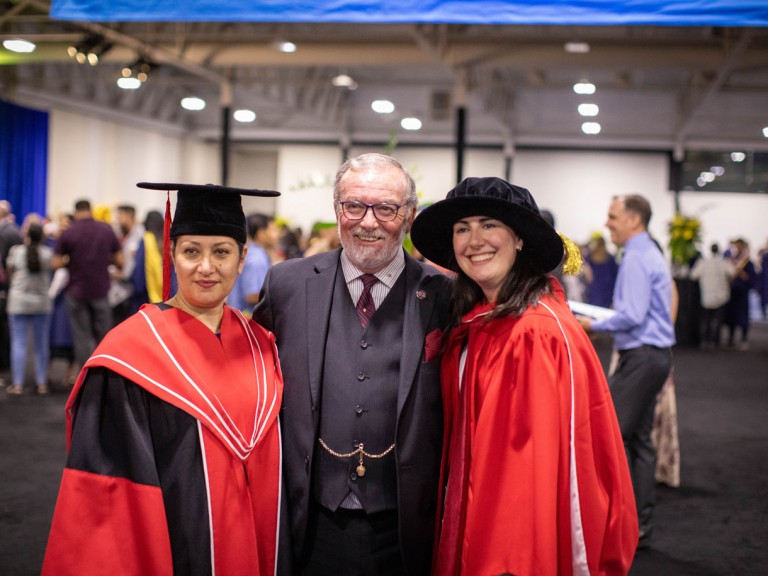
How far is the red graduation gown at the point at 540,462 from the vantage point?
1.89 m

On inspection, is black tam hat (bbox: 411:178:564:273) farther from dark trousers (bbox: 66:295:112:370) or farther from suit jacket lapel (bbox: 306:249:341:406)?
dark trousers (bbox: 66:295:112:370)

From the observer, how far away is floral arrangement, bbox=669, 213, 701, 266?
477 inches

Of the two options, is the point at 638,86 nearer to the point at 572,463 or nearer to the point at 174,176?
the point at 174,176

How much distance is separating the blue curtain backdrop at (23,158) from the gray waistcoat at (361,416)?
15.7 metres

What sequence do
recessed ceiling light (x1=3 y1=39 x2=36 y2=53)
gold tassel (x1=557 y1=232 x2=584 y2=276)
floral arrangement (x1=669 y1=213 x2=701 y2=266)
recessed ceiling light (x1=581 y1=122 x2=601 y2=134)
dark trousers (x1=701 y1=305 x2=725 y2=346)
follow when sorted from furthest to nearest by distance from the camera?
recessed ceiling light (x1=581 y1=122 x2=601 y2=134) → dark trousers (x1=701 y1=305 x2=725 y2=346) → floral arrangement (x1=669 y1=213 x2=701 y2=266) → recessed ceiling light (x1=3 y1=39 x2=36 y2=53) → gold tassel (x1=557 y1=232 x2=584 y2=276)

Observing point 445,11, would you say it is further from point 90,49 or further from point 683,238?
point 683,238

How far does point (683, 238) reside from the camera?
12.2m

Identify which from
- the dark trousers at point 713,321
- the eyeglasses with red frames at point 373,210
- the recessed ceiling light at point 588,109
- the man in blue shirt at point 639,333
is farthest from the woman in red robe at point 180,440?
the recessed ceiling light at point 588,109

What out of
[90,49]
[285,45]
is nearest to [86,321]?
[90,49]

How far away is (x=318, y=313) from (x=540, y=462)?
74 cm

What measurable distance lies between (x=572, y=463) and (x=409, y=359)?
0.51m

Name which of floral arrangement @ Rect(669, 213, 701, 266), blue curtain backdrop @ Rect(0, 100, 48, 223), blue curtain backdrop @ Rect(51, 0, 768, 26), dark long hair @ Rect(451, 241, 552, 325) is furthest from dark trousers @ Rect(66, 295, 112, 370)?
blue curtain backdrop @ Rect(0, 100, 48, 223)

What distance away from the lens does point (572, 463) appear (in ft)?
6.32

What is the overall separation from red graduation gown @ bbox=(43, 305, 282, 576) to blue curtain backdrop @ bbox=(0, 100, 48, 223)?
15.8 m
